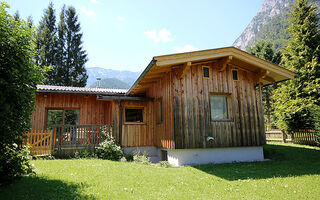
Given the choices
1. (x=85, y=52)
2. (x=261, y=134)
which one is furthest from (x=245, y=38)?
(x=261, y=134)

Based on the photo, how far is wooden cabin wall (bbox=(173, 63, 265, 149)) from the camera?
293 inches

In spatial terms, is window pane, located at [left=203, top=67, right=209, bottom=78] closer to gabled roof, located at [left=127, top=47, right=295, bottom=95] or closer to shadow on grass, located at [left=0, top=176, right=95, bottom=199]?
gabled roof, located at [left=127, top=47, right=295, bottom=95]

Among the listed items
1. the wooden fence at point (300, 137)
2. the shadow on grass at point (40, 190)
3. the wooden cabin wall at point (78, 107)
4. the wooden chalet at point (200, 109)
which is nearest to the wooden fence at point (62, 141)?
the wooden chalet at point (200, 109)

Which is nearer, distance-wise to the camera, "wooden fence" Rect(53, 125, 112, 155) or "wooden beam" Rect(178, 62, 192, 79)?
"wooden beam" Rect(178, 62, 192, 79)

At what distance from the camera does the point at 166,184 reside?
480 centimetres

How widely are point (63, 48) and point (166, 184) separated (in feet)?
92.3

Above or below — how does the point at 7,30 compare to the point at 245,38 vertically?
below

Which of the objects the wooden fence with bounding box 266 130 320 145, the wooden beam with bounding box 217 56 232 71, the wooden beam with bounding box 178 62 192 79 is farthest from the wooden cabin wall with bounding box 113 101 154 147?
the wooden fence with bounding box 266 130 320 145

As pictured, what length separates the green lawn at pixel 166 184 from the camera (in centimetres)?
393

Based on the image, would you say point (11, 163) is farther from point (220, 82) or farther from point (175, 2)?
point (175, 2)

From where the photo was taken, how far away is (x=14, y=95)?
13.2 ft

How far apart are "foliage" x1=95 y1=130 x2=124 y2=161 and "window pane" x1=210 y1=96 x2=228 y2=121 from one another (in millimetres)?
4516

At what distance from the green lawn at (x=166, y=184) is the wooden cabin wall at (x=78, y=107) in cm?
536

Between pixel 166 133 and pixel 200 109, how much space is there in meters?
1.77
